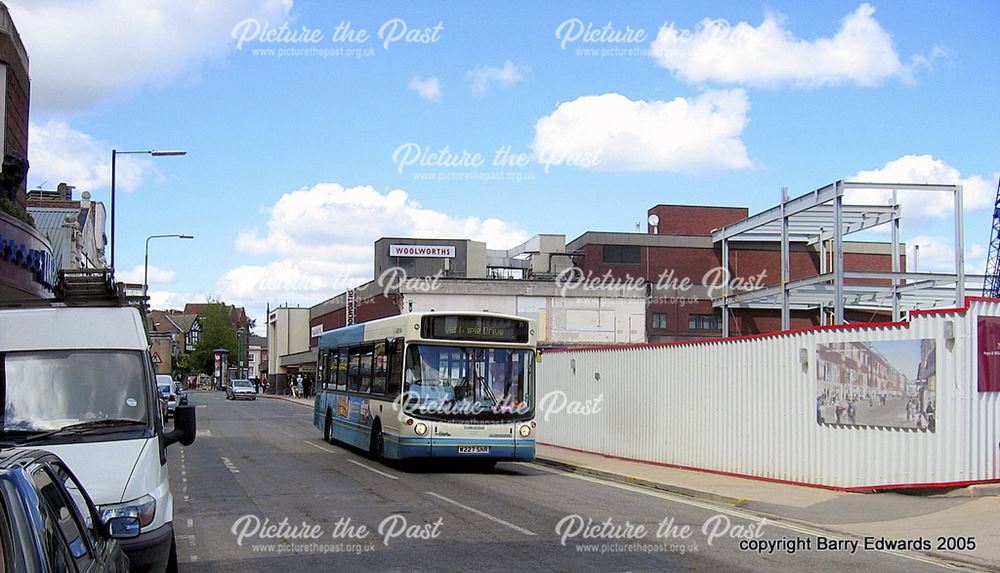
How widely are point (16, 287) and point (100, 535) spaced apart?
63.7ft

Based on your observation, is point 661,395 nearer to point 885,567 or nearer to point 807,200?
point 885,567

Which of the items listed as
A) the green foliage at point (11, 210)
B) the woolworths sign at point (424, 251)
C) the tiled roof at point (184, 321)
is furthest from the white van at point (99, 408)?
the tiled roof at point (184, 321)

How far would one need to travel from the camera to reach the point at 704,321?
2680 inches

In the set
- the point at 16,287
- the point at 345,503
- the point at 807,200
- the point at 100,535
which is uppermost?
the point at 807,200

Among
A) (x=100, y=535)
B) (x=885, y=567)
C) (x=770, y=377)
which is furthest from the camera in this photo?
(x=770, y=377)

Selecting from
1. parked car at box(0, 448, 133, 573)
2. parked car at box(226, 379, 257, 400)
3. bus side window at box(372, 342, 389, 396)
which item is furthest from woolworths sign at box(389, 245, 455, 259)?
parked car at box(0, 448, 133, 573)

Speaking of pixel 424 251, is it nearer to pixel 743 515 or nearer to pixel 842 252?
pixel 842 252

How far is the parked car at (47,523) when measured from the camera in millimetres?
4137

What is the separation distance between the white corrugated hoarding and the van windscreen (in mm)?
11184

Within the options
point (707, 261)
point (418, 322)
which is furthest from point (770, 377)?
point (707, 261)

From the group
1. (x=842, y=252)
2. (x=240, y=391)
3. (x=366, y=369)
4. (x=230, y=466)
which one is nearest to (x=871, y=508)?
(x=366, y=369)

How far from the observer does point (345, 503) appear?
571 inches

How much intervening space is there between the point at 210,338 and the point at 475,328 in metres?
127

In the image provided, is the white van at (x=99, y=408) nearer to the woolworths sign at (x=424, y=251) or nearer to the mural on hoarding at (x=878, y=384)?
the mural on hoarding at (x=878, y=384)
